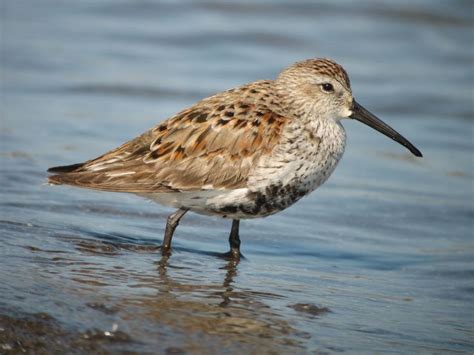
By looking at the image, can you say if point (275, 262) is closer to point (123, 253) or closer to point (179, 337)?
point (123, 253)

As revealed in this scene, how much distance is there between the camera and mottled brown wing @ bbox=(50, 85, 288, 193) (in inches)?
317

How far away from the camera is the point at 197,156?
8.19 m

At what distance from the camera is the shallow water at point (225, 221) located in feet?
21.5

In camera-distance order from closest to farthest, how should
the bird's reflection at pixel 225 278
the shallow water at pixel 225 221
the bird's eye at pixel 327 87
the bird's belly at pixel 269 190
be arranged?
the shallow water at pixel 225 221 → the bird's reflection at pixel 225 278 → the bird's belly at pixel 269 190 → the bird's eye at pixel 327 87

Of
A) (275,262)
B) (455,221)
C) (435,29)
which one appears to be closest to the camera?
(275,262)

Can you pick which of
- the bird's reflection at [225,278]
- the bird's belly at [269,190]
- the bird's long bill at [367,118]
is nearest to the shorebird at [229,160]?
the bird's belly at [269,190]

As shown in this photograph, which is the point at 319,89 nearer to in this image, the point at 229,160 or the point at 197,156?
the point at 229,160

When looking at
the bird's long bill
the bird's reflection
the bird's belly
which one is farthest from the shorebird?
the bird's long bill

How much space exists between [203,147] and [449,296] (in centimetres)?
235

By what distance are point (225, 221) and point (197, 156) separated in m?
1.67

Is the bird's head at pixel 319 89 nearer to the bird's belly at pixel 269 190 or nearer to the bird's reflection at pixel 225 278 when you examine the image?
the bird's belly at pixel 269 190

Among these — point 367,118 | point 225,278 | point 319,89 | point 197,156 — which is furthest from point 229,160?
point 367,118

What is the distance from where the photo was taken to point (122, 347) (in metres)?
5.90

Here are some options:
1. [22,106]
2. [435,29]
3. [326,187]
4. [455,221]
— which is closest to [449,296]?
[455,221]
